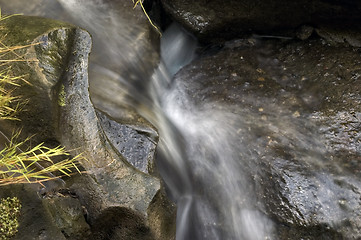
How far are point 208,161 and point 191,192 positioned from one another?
42 centimetres

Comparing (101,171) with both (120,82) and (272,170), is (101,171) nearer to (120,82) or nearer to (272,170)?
(120,82)

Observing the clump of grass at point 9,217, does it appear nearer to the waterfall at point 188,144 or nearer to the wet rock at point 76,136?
the wet rock at point 76,136

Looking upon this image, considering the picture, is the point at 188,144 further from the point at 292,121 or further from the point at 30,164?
the point at 30,164

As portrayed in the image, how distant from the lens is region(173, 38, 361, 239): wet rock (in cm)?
357

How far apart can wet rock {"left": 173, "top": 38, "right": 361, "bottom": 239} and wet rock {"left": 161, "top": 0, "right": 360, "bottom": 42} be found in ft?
0.76

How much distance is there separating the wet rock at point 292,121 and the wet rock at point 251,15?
231 mm

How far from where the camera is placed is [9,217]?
115 inches

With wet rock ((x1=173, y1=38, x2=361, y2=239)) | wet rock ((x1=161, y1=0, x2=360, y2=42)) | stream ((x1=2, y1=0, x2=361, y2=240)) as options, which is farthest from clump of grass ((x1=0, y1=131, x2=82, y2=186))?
wet rock ((x1=161, y1=0, x2=360, y2=42))

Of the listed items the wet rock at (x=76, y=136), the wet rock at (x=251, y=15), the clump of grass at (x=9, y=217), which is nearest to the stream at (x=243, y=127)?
the wet rock at (x=251, y=15)

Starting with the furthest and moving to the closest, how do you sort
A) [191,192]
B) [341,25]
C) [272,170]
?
1. [341,25]
2. [191,192]
3. [272,170]

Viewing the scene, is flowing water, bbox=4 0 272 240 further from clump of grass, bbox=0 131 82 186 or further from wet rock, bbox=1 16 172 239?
clump of grass, bbox=0 131 82 186

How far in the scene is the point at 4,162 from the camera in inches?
114

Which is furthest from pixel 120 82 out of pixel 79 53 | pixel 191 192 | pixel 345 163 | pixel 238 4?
pixel 345 163

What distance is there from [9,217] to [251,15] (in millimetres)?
3726
